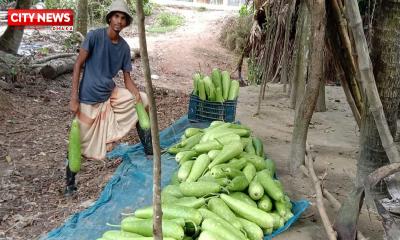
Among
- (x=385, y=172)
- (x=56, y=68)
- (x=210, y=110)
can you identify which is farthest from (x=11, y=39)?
(x=385, y=172)

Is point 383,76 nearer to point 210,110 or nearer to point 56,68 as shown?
point 210,110

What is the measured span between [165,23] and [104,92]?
1515 centimetres

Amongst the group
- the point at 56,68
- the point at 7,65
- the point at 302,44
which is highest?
the point at 302,44

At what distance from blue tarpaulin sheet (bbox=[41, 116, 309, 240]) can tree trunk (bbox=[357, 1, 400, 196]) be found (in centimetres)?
59

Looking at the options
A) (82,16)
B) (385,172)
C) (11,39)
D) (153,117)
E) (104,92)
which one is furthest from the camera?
(82,16)

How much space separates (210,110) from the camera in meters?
6.23

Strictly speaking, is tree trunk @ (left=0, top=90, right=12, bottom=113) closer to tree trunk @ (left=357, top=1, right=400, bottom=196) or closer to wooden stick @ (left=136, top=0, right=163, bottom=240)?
tree trunk @ (left=357, top=1, right=400, bottom=196)

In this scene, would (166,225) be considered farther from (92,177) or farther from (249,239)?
(92,177)

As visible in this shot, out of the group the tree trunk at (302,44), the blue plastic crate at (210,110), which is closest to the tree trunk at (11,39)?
the blue plastic crate at (210,110)

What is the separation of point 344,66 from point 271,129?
8.46 feet

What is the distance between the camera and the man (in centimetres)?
470

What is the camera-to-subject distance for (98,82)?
15.8ft

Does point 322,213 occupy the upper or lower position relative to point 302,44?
lower

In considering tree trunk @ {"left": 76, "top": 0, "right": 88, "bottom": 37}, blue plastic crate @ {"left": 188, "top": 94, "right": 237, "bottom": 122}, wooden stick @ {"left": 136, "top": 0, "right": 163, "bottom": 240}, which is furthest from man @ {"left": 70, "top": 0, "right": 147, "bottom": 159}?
tree trunk @ {"left": 76, "top": 0, "right": 88, "bottom": 37}
